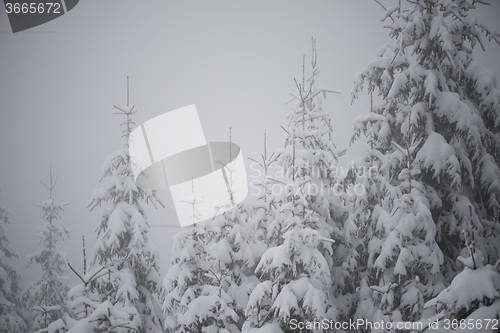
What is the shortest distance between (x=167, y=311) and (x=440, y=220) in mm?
9574

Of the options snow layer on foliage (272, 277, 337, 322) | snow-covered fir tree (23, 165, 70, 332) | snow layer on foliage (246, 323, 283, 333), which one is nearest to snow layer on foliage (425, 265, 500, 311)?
snow layer on foliage (272, 277, 337, 322)

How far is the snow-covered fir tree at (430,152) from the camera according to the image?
348 inches

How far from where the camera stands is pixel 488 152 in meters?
9.97

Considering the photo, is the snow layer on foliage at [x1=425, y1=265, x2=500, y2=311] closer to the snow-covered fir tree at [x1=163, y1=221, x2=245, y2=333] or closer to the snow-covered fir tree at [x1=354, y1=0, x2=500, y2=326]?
the snow-covered fir tree at [x1=354, y1=0, x2=500, y2=326]

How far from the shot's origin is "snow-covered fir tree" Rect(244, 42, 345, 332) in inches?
335

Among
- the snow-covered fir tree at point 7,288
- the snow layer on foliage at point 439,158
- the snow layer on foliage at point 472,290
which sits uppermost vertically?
the snow layer on foliage at point 439,158

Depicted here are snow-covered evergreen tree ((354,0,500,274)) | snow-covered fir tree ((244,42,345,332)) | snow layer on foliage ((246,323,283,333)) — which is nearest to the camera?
snow layer on foliage ((246,323,283,333))

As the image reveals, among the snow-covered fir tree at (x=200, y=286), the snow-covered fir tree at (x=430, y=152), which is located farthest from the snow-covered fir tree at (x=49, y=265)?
the snow-covered fir tree at (x=430, y=152)

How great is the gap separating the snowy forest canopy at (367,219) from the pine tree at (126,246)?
6 cm

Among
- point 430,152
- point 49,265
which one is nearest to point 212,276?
point 430,152

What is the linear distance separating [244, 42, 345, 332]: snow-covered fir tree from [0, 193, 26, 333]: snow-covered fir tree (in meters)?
15.7

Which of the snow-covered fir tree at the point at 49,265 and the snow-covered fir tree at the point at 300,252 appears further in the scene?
the snow-covered fir tree at the point at 49,265

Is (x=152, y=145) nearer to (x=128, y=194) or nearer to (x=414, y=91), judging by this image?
(x=128, y=194)

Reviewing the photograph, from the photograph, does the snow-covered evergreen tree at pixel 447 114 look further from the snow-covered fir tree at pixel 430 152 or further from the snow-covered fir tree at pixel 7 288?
the snow-covered fir tree at pixel 7 288
